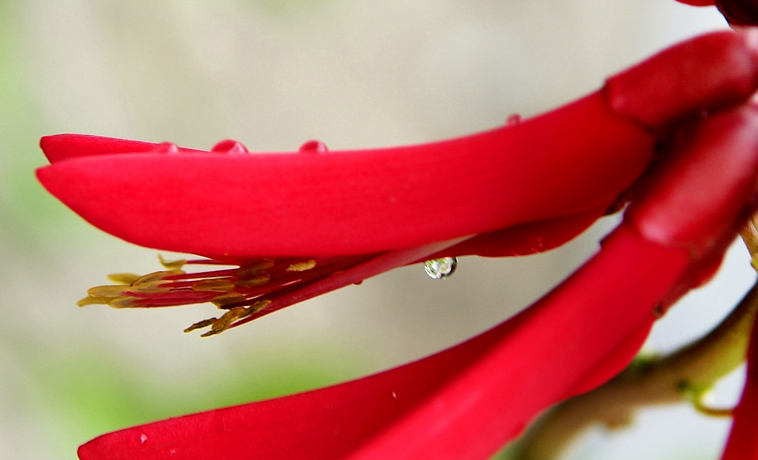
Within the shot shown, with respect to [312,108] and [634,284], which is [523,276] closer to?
[312,108]

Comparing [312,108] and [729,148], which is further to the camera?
[312,108]

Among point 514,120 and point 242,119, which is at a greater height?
point 242,119

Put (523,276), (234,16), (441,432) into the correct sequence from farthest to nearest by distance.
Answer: (523,276), (234,16), (441,432)

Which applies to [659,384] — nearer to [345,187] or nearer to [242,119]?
[345,187]

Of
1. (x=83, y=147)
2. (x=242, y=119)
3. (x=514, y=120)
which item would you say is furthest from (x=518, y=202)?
(x=242, y=119)

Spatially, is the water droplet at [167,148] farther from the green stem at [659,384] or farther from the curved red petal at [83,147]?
the green stem at [659,384]

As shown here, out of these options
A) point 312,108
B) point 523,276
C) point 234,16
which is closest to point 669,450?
point 523,276

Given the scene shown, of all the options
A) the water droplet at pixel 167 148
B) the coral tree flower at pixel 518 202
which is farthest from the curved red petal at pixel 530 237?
the water droplet at pixel 167 148

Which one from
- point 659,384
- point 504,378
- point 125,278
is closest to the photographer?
point 504,378
